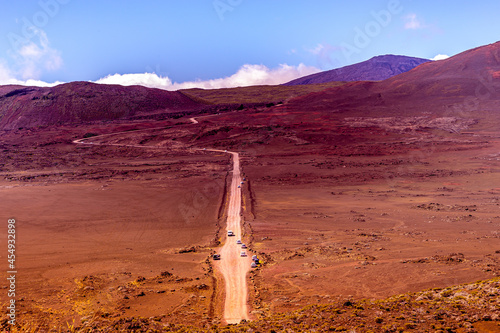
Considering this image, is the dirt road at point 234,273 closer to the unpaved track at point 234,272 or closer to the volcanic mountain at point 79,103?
the unpaved track at point 234,272

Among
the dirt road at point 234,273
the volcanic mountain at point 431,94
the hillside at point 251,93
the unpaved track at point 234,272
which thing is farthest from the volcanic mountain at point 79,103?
the dirt road at point 234,273

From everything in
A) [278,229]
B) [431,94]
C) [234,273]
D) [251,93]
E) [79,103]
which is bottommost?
[234,273]

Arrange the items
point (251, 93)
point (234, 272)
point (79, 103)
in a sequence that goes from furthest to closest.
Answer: point (251, 93) → point (79, 103) → point (234, 272)

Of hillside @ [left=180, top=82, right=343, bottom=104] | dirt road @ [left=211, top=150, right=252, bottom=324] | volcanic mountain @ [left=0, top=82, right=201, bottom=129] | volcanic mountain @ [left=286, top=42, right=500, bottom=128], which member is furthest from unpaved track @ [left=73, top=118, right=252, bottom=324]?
hillside @ [left=180, top=82, right=343, bottom=104]

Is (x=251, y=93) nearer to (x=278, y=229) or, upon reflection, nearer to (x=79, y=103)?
(x=79, y=103)

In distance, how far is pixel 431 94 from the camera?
302 feet

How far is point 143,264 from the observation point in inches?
783

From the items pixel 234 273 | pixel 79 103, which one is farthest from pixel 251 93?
pixel 234 273

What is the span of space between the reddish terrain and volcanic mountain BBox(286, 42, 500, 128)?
38.3ft

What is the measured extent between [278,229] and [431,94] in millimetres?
80602

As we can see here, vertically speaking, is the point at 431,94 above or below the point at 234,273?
above

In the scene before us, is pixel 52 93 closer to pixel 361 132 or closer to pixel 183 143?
pixel 183 143

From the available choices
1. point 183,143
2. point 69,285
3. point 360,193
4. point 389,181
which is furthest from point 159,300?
point 183,143

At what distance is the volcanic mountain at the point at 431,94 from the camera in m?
81.6
